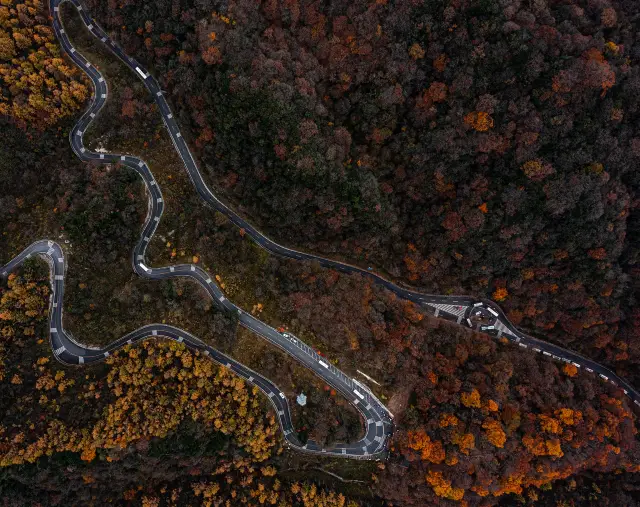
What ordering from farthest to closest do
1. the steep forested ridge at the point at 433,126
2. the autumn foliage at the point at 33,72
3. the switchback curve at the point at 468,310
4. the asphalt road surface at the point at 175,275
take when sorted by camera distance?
the switchback curve at the point at 468,310 → the asphalt road surface at the point at 175,275 → the autumn foliage at the point at 33,72 → the steep forested ridge at the point at 433,126

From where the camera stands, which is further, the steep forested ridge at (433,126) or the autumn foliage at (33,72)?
the autumn foliage at (33,72)

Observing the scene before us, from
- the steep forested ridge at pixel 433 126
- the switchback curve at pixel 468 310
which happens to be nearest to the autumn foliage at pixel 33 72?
the steep forested ridge at pixel 433 126

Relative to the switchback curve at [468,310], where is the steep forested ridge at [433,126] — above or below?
above

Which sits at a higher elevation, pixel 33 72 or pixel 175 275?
pixel 33 72

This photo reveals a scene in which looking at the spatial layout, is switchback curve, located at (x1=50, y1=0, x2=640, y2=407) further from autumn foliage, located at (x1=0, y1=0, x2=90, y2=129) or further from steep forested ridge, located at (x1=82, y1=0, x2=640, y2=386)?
autumn foliage, located at (x1=0, y1=0, x2=90, y2=129)

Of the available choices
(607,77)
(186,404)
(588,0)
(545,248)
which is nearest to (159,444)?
(186,404)

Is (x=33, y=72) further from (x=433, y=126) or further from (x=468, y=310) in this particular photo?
(x=468, y=310)

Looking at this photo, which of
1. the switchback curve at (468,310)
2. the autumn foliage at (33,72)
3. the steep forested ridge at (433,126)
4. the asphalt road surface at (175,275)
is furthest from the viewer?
the switchback curve at (468,310)

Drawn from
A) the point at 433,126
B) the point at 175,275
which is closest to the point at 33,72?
the point at 175,275

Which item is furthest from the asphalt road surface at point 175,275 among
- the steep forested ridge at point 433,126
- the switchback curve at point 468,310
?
the steep forested ridge at point 433,126

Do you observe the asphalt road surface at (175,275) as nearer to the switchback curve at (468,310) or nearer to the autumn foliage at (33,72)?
the switchback curve at (468,310)

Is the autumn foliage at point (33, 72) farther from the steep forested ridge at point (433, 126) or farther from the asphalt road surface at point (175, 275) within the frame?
the steep forested ridge at point (433, 126)
